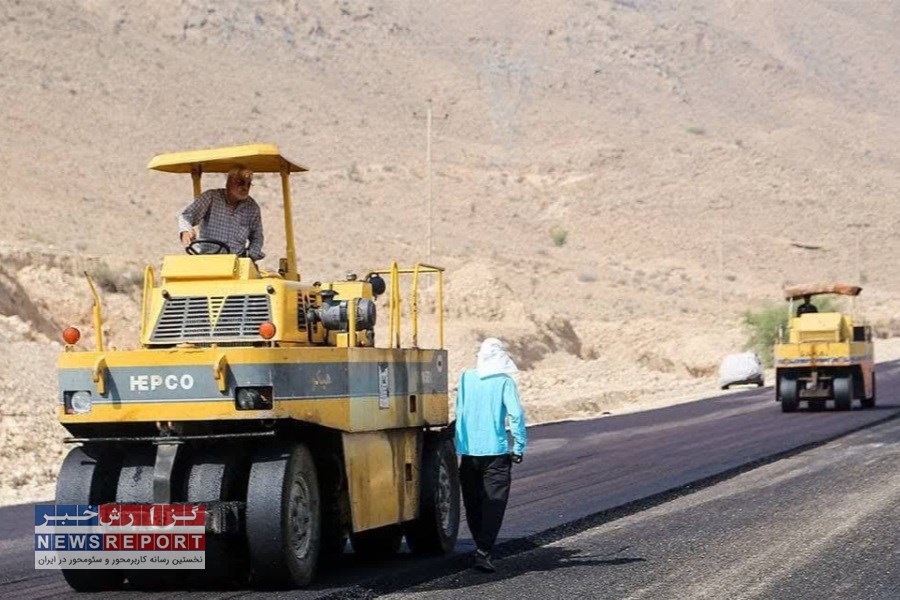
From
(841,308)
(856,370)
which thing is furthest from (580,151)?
(856,370)

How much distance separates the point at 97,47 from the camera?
84062mm

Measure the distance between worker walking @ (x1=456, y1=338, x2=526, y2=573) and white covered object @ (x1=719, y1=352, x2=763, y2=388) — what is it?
116ft

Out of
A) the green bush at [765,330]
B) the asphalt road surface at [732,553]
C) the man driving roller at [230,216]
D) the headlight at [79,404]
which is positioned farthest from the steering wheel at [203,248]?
the green bush at [765,330]

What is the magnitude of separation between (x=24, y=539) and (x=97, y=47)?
72.2 m

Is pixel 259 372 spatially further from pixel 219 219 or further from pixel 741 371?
pixel 741 371

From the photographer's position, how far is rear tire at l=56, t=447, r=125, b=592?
10.7 m

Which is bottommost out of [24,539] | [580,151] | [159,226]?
[24,539]

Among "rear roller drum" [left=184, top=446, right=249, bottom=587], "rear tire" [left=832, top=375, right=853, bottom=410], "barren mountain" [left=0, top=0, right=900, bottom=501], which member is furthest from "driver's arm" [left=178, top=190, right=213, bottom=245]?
"barren mountain" [left=0, top=0, right=900, bottom=501]

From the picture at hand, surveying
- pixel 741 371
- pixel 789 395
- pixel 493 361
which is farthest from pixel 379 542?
pixel 741 371

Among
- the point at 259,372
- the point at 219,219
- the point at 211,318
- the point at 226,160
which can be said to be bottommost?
the point at 259,372

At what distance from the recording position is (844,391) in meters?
33.2

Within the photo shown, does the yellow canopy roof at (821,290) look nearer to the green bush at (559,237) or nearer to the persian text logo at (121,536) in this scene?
the persian text logo at (121,536)

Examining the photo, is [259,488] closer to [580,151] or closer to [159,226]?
[159,226]

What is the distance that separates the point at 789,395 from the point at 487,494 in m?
22.9
